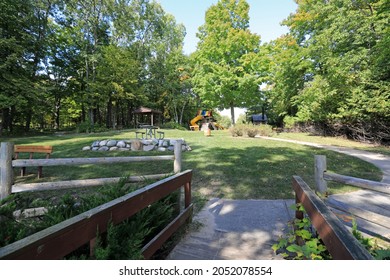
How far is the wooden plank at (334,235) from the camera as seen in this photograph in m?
1.16

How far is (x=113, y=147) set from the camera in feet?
31.2

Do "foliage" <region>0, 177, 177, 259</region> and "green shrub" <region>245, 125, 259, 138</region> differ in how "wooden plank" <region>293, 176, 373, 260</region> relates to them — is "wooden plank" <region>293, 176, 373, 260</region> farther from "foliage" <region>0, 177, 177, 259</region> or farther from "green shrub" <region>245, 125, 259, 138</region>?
"green shrub" <region>245, 125, 259, 138</region>

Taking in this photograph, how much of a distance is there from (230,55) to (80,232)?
22.0 m

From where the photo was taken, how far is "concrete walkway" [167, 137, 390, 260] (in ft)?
8.50

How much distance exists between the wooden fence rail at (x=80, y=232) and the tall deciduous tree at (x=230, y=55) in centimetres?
1912

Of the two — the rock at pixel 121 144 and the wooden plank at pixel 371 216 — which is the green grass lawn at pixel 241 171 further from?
the wooden plank at pixel 371 216

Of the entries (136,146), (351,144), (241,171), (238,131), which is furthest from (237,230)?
(351,144)

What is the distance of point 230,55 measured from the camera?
20.9m

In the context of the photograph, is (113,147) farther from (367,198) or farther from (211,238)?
(367,198)

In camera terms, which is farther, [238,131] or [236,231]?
[238,131]

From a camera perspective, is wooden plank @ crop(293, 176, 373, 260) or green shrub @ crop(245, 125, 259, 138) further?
green shrub @ crop(245, 125, 259, 138)

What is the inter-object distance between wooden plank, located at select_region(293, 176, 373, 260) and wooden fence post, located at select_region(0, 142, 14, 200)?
145 inches

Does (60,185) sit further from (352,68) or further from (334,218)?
(352,68)

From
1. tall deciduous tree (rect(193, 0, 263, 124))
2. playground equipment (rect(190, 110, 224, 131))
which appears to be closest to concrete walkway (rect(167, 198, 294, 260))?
tall deciduous tree (rect(193, 0, 263, 124))
